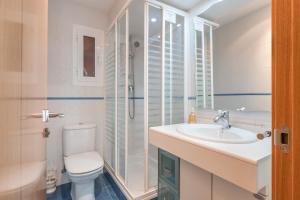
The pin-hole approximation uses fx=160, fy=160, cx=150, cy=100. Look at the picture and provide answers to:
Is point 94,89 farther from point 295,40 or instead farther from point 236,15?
point 295,40

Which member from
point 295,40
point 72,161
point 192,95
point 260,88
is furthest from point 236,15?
point 72,161

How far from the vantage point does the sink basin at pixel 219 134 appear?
3.08 ft

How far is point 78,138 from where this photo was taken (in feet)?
6.71

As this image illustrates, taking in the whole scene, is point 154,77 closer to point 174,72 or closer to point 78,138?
point 174,72

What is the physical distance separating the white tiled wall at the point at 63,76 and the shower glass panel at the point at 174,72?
118 cm

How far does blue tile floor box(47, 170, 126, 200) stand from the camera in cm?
185

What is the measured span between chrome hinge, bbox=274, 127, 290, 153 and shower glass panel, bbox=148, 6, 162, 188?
4.15 feet

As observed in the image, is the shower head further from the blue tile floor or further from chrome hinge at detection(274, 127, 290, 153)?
chrome hinge at detection(274, 127, 290, 153)

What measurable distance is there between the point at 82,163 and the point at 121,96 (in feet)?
2.81

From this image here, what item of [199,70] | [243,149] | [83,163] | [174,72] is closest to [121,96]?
[174,72]

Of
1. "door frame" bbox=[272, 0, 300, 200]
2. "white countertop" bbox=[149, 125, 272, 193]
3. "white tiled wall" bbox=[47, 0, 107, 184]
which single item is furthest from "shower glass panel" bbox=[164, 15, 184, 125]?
"door frame" bbox=[272, 0, 300, 200]

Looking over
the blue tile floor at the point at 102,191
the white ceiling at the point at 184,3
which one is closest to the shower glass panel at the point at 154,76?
the white ceiling at the point at 184,3

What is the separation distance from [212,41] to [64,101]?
75.9 inches

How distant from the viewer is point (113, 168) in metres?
2.16
